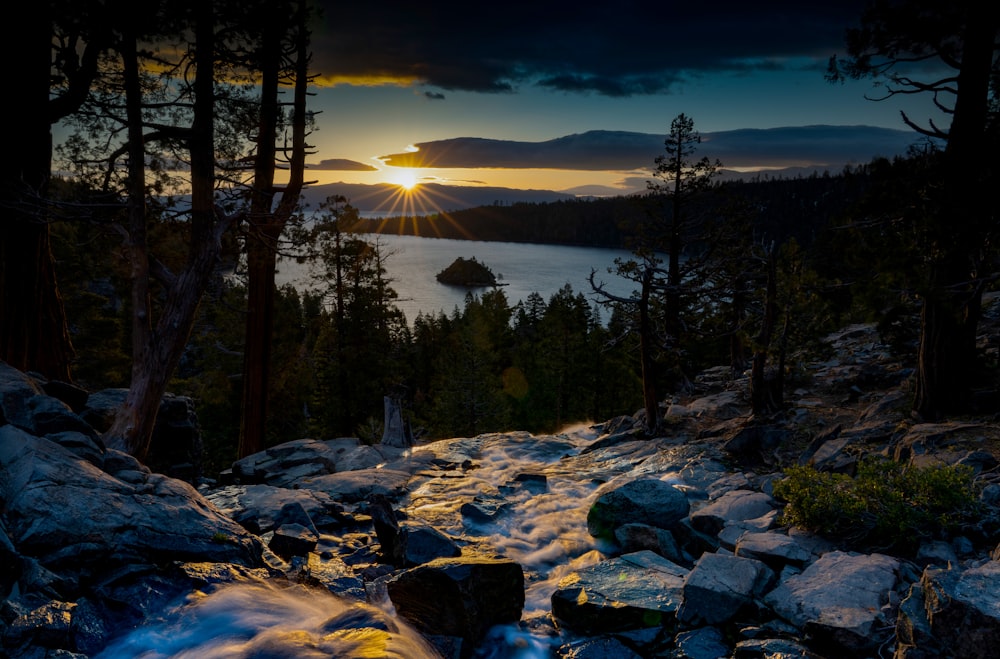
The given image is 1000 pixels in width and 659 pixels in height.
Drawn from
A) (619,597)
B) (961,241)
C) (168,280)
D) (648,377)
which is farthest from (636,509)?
(168,280)

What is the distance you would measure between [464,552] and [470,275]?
5260 inches

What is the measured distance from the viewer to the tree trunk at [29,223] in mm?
8664

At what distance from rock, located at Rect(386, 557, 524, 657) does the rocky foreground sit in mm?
16

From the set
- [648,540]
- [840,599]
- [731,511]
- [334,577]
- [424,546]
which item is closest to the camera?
[840,599]

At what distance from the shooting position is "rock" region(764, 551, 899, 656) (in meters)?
4.54

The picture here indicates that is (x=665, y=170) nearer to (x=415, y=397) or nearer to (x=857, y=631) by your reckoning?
(x=857, y=631)

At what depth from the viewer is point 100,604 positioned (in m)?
4.49

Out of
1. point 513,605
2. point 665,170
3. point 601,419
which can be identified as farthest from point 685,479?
point 601,419

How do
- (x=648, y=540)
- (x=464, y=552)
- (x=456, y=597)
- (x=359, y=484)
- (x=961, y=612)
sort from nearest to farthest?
(x=961, y=612)
(x=456, y=597)
(x=464, y=552)
(x=648, y=540)
(x=359, y=484)

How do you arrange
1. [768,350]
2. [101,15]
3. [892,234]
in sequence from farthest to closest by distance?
[768,350]
[892,234]
[101,15]

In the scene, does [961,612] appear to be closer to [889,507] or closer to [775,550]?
[775,550]

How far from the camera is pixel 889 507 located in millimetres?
6160

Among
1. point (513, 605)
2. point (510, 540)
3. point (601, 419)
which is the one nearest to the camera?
point (513, 605)

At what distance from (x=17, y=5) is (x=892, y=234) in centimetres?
1568
